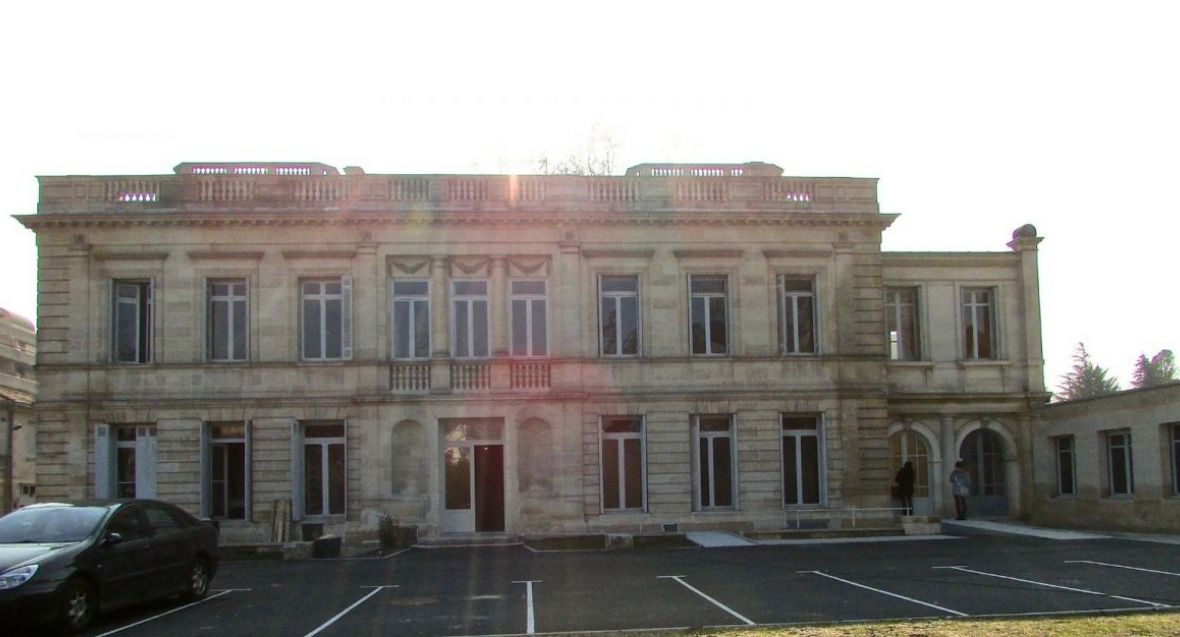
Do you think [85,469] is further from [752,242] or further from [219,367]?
[752,242]

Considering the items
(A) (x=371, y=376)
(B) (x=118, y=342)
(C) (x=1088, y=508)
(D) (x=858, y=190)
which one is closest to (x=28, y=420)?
(B) (x=118, y=342)

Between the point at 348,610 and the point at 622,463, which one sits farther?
the point at 622,463

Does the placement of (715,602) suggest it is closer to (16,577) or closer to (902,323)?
(16,577)

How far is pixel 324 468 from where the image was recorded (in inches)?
1252

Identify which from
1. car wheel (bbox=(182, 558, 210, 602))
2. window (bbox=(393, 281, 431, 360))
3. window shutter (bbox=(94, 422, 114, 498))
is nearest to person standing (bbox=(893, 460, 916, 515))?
window (bbox=(393, 281, 431, 360))

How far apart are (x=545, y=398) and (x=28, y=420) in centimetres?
3596

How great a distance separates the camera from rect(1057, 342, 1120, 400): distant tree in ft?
268

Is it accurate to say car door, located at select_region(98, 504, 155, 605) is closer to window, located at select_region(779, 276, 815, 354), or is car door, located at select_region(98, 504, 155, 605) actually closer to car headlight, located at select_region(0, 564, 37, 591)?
car headlight, located at select_region(0, 564, 37, 591)

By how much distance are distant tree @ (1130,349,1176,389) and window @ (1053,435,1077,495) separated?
52.4m

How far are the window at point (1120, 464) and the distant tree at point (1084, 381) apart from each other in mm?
51028

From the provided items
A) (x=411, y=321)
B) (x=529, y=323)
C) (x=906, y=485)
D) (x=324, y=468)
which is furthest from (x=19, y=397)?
(x=906, y=485)

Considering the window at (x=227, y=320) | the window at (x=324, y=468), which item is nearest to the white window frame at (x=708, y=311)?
the window at (x=324, y=468)

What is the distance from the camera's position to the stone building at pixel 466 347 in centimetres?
3131

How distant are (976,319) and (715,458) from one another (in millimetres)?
9287
